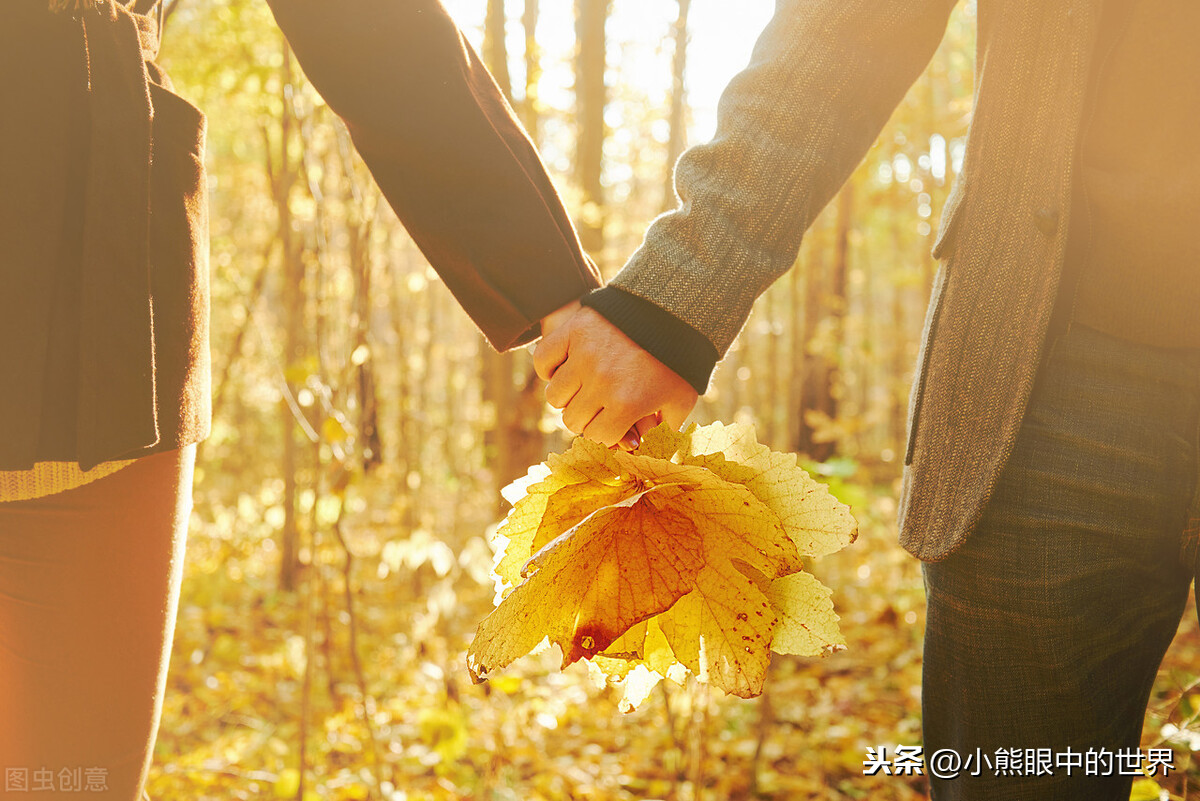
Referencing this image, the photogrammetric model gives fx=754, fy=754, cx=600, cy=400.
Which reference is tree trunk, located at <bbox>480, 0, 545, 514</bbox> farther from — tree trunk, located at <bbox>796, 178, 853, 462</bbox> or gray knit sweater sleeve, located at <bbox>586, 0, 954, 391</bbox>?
gray knit sweater sleeve, located at <bbox>586, 0, 954, 391</bbox>

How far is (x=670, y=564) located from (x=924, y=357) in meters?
0.63

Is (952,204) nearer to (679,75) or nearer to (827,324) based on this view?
(679,75)

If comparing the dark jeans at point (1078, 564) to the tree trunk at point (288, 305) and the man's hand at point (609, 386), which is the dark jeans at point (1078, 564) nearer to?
the man's hand at point (609, 386)

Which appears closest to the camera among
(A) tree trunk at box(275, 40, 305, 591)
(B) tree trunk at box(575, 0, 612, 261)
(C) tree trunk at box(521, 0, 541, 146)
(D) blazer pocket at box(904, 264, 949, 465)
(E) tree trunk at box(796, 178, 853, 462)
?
(D) blazer pocket at box(904, 264, 949, 465)

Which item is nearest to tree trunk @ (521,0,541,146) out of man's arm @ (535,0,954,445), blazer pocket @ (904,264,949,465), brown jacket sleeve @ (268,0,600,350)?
brown jacket sleeve @ (268,0,600,350)

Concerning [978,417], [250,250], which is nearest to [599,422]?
[978,417]

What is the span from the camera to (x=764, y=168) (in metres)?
0.97

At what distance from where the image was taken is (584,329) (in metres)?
0.94

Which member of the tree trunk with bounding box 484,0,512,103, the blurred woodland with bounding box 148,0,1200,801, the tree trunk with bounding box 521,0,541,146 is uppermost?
the tree trunk with bounding box 484,0,512,103

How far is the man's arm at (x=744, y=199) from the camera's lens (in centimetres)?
91

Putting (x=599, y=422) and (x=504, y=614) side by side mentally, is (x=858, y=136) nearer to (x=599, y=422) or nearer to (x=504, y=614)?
(x=599, y=422)

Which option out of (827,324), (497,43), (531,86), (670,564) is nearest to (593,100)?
(497,43)

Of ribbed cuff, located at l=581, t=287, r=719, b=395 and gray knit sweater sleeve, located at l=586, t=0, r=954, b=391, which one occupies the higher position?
gray knit sweater sleeve, located at l=586, t=0, r=954, b=391

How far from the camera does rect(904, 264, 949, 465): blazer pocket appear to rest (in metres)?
1.04
